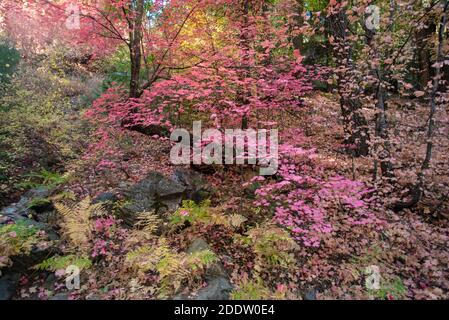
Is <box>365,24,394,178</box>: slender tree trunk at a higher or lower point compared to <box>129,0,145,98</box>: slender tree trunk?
lower

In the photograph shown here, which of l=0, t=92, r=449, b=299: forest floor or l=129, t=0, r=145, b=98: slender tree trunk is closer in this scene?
l=0, t=92, r=449, b=299: forest floor

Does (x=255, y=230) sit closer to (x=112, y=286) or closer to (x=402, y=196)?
(x=112, y=286)

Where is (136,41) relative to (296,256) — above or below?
above

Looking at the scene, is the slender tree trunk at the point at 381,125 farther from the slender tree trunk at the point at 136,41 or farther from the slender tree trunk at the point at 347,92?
the slender tree trunk at the point at 136,41

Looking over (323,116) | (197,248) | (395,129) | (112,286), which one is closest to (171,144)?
(197,248)

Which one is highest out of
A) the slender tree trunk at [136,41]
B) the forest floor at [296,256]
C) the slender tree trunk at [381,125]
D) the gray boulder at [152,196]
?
the slender tree trunk at [136,41]

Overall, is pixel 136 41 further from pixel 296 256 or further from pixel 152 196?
pixel 296 256

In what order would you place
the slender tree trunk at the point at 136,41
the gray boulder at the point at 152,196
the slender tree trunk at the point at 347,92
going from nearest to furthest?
the gray boulder at the point at 152,196 < the slender tree trunk at the point at 347,92 < the slender tree trunk at the point at 136,41

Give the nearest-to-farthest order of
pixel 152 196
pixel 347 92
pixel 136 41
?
1. pixel 152 196
2. pixel 347 92
3. pixel 136 41

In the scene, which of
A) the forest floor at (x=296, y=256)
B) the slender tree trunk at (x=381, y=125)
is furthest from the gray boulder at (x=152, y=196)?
the slender tree trunk at (x=381, y=125)

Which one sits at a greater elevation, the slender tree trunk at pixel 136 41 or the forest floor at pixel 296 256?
the slender tree trunk at pixel 136 41

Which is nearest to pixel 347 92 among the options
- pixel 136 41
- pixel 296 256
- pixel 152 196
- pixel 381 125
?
pixel 381 125

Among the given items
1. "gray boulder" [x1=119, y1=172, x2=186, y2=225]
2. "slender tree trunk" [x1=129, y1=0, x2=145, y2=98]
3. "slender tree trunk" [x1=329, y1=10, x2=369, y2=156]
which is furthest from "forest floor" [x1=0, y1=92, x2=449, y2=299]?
"slender tree trunk" [x1=129, y1=0, x2=145, y2=98]

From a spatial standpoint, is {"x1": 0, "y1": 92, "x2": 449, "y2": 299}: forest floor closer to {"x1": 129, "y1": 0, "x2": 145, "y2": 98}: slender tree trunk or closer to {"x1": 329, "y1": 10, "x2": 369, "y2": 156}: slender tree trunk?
{"x1": 329, "y1": 10, "x2": 369, "y2": 156}: slender tree trunk
